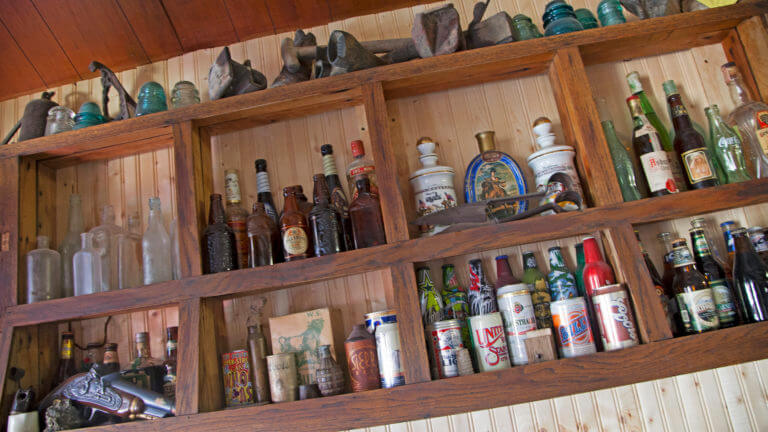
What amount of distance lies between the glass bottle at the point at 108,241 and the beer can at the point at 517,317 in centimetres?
113

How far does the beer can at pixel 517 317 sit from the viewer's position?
1.27m

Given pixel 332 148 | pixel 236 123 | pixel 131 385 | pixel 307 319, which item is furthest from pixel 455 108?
pixel 131 385

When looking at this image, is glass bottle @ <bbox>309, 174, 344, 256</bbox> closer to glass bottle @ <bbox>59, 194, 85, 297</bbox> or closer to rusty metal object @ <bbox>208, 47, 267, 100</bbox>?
rusty metal object @ <bbox>208, 47, 267, 100</bbox>

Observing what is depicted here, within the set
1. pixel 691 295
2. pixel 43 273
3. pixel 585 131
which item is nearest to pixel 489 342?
pixel 691 295

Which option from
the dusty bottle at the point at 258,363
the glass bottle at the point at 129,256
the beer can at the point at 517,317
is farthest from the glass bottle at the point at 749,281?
the glass bottle at the point at 129,256

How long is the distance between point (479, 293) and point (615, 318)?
336 mm

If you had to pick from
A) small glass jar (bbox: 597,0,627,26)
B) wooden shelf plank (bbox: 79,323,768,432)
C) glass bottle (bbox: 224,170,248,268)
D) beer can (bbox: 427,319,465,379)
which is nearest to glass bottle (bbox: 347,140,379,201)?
glass bottle (bbox: 224,170,248,268)

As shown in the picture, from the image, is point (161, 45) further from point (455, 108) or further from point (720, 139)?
point (720, 139)

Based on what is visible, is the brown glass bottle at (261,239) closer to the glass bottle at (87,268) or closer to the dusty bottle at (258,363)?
the dusty bottle at (258,363)

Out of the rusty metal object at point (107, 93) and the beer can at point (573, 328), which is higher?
the rusty metal object at point (107, 93)

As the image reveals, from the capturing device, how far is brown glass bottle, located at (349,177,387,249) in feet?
4.56

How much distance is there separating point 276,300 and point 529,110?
95 centimetres

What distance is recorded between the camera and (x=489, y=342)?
126cm

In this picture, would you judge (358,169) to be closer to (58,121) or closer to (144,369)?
(144,369)
